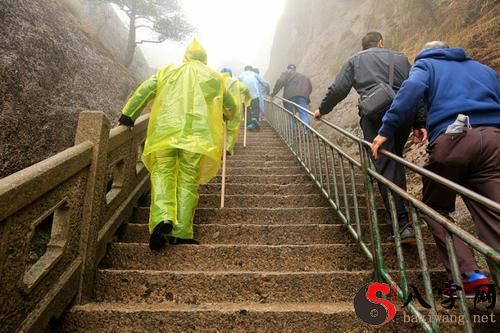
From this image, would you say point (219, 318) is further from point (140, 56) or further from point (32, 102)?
point (140, 56)

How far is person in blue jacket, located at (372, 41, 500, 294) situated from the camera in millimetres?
1733

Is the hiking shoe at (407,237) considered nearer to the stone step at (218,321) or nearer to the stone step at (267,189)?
the stone step at (218,321)

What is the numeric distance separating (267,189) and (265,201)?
1.15 feet

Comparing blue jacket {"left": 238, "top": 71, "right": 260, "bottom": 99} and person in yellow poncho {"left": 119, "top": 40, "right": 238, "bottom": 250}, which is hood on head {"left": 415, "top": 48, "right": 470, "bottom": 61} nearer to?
person in yellow poncho {"left": 119, "top": 40, "right": 238, "bottom": 250}

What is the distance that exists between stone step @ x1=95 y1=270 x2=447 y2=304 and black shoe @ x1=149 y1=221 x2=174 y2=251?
0.26 metres

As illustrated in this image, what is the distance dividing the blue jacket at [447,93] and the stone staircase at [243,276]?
3.54 feet

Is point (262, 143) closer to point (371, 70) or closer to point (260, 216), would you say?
point (260, 216)

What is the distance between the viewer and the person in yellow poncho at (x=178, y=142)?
2506 mm

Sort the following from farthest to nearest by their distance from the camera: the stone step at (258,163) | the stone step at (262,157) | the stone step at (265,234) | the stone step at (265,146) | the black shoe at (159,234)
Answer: the stone step at (265,146) < the stone step at (262,157) < the stone step at (258,163) < the stone step at (265,234) < the black shoe at (159,234)

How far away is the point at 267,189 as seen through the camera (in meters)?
3.94

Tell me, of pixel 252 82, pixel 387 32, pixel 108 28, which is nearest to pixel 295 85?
pixel 252 82

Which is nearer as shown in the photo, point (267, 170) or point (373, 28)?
point (267, 170)

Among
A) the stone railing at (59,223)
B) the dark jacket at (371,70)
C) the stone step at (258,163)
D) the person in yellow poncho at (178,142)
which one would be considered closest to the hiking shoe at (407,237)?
the dark jacket at (371,70)

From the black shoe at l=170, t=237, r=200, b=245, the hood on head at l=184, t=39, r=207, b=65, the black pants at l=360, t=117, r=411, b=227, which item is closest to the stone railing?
the black shoe at l=170, t=237, r=200, b=245
